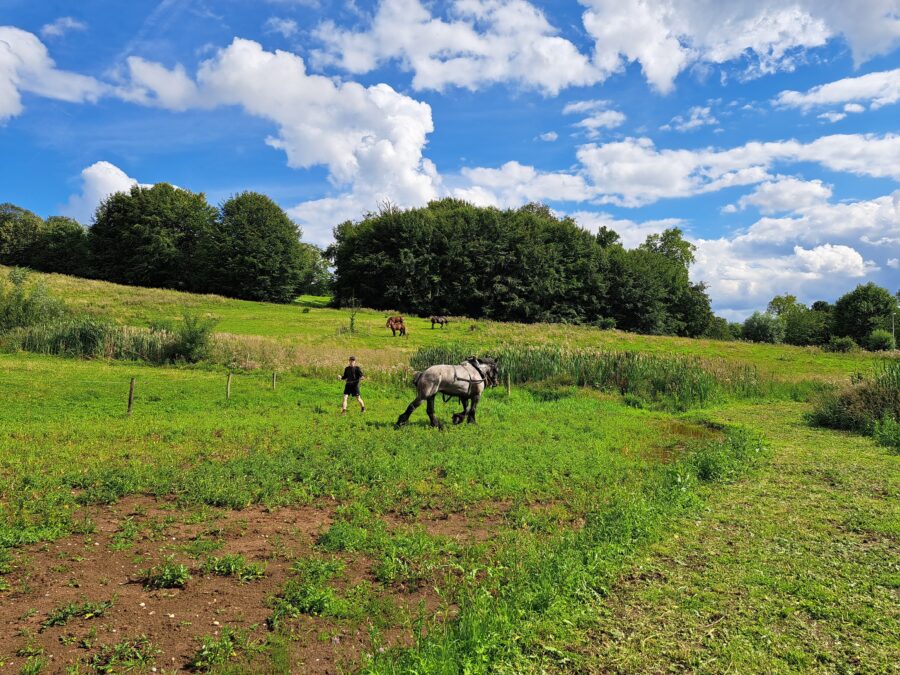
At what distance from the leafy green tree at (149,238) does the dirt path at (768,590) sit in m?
72.7

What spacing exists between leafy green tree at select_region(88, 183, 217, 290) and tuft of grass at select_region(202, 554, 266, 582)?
70.6 metres

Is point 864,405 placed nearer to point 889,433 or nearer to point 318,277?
point 889,433

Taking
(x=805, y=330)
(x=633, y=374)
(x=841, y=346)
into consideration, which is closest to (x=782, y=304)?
(x=805, y=330)

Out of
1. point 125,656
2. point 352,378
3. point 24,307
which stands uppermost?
point 24,307

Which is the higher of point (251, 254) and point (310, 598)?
point (251, 254)

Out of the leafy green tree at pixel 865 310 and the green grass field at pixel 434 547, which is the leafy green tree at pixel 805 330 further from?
the green grass field at pixel 434 547

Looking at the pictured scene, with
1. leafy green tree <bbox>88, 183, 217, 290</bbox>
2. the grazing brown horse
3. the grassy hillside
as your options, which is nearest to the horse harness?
the grassy hillside

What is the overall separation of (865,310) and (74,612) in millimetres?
99620

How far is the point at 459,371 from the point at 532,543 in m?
7.92

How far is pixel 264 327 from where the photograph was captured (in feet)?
136

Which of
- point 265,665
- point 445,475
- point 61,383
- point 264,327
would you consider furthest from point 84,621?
point 264,327

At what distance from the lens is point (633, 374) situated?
24000 millimetres

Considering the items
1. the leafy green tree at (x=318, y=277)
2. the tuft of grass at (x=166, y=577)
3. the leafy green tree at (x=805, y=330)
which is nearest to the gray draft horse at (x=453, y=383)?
the tuft of grass at (x=166, y=577)

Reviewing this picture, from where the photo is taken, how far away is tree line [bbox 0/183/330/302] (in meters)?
68.2
